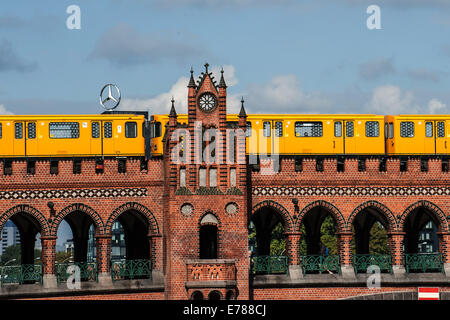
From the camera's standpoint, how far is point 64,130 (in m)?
53.9

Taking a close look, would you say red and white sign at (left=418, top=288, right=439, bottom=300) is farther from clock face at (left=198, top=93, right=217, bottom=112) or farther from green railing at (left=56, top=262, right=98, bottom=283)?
green railing at (left=56, top=262, right=98, bottom=283)

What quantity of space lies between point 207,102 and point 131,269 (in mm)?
8679

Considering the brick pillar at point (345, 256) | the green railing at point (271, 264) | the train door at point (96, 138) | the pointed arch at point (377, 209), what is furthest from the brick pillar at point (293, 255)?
the train door at point (96, 138)

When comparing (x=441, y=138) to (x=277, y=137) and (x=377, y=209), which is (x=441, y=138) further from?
(x=277, y=137)

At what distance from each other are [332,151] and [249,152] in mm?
4252

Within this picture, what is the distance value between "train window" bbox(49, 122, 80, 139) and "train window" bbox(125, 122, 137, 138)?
236 centimetres

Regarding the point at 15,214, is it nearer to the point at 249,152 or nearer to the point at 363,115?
the point at 249,152

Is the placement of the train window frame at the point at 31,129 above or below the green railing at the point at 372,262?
above

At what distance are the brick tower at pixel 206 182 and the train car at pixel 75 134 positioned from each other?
335 cm

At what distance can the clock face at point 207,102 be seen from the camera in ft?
168

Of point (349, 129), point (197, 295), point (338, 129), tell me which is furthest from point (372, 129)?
point (197, 295)

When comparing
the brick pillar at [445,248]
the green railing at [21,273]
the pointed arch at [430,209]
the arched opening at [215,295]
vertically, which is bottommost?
the arched opening at [215,295]

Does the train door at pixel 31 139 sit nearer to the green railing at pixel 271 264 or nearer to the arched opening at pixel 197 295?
the arched opening at pixel 197 295

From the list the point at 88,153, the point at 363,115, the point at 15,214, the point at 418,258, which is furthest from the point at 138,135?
the point at 418,258
